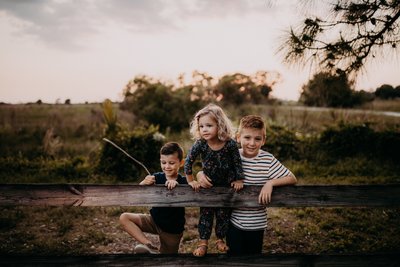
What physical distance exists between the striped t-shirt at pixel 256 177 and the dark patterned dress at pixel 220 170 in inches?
4.3

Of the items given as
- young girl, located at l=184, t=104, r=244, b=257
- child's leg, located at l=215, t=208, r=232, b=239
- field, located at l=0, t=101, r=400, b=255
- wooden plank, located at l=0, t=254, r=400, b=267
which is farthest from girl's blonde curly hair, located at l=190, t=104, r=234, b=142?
field, located at l=0, t=101, r=400, b=255

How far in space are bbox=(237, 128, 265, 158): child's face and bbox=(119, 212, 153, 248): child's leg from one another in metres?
1.26

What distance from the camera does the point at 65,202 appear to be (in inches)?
97.7

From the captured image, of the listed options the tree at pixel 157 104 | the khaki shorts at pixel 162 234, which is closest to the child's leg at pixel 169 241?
the khaki shorts at pixel 162 234

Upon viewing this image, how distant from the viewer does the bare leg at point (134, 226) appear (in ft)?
9.21

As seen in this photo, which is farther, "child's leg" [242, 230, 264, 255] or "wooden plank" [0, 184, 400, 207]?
"child's leg" [242, 230, 264, 255]

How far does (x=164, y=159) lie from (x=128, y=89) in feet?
58.2

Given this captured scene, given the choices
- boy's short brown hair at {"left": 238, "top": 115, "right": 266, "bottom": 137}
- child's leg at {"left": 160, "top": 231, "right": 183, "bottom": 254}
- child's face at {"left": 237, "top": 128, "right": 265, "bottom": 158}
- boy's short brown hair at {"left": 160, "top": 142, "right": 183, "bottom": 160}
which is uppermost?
boy's short brown hair at {"left": 238, "top": 115, "right": 266, "bottom": 137}

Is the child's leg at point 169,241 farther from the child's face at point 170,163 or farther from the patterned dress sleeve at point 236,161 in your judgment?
the patterned dress sleeve at point 236,161

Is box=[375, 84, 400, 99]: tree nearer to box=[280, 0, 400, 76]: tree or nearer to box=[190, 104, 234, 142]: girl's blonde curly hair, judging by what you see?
box=[280, 0, 400, 76]: tree

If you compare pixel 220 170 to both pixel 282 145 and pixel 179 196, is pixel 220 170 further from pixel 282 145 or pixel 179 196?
pixel 282 145

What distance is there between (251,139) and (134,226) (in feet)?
4.65

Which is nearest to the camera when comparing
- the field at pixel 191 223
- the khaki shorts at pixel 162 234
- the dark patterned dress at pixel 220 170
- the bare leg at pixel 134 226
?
the dark patterned dress at pixel 220 170

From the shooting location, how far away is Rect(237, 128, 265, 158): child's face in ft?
8.90
